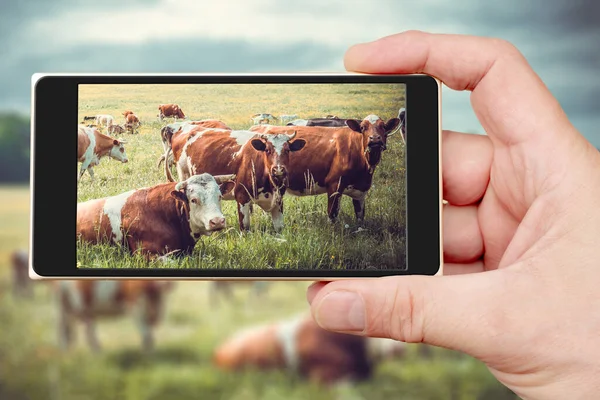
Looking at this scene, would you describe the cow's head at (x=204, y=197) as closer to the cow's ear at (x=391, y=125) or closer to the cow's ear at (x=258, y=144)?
the cow's ear at (x=258, y=144)

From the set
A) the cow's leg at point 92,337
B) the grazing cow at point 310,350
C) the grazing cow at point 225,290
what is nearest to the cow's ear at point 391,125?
the grazing cow at point 310,350

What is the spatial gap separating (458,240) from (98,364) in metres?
3.51

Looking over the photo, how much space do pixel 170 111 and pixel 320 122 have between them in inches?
8.8

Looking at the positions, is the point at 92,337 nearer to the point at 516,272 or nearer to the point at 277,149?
the point at 277,149

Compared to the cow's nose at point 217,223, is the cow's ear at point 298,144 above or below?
above

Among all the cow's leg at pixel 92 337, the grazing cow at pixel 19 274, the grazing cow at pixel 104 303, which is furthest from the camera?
the grazing cow at pixel 19 274

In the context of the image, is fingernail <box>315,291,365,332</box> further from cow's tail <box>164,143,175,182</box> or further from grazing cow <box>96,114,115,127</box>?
grazing cow <box>96,114,115,127</box>

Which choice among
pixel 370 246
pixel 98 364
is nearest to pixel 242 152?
pixel 370 246

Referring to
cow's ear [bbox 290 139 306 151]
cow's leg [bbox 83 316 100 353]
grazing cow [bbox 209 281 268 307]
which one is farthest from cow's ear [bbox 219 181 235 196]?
cow's leg [bbox 83 316 100 353]

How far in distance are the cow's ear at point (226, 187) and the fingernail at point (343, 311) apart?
21cm

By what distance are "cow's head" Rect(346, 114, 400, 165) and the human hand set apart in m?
0.08

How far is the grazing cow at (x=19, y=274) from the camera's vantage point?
388 centimetres

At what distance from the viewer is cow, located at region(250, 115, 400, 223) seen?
3.02ft

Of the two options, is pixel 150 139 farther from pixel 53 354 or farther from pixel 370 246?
pixel 53 354
